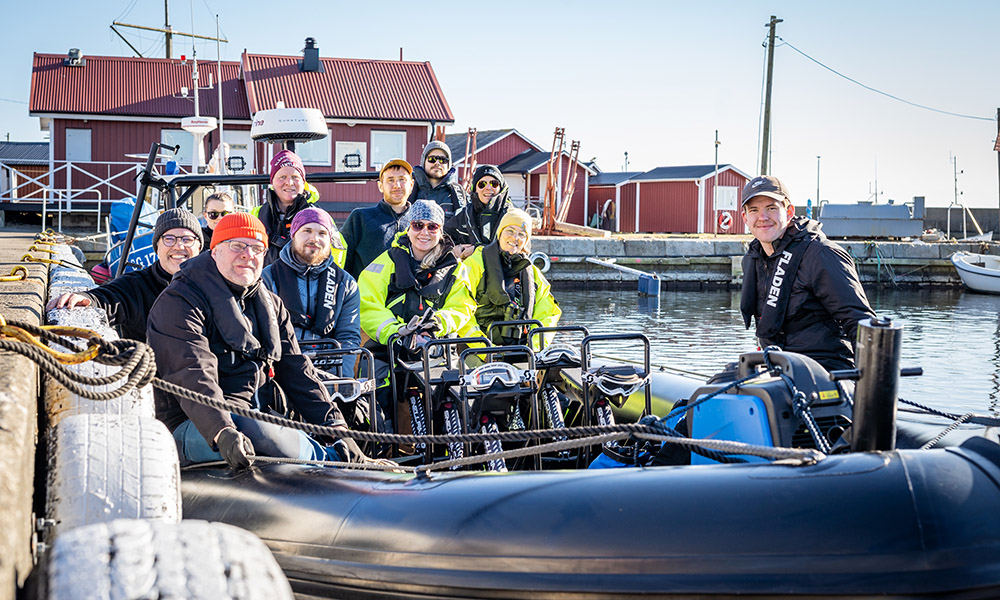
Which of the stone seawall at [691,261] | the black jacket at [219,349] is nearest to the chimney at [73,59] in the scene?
the stone seawall at [691,261]

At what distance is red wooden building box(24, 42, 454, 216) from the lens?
937 inches

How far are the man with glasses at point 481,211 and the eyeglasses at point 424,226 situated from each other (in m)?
1.55

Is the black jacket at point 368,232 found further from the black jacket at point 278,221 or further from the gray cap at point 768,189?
the gray cap at point 768,189

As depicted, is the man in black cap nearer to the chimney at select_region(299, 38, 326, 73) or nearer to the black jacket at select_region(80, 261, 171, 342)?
the black jacket at select_region(80, 261, 171, 342)

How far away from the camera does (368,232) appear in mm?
5805

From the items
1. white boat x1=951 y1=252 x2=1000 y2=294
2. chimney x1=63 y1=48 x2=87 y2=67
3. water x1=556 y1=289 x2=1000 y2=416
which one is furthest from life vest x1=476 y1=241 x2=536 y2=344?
chimney x1=63 y1=48 x2=87 y2=67

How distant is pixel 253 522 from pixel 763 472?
1667mm

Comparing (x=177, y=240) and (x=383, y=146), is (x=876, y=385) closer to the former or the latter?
(x=177, y=240)

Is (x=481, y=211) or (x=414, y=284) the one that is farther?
(x=481, y=211)

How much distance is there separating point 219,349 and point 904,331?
15.6 m

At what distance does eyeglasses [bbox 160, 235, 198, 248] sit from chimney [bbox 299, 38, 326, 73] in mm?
22407

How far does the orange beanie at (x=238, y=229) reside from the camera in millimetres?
3506

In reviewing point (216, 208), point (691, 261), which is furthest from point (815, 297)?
point (691, 261)

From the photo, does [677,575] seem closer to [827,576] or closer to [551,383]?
[827,576]
